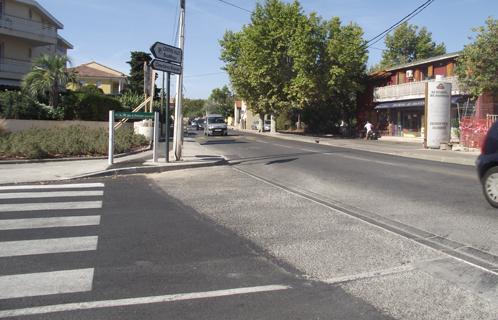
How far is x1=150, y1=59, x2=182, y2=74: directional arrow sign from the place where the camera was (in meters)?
15.0

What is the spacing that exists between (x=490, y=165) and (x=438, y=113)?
19.3m

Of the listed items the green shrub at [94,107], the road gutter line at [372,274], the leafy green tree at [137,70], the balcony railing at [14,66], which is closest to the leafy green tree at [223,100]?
the leafy green tree at [137,70]

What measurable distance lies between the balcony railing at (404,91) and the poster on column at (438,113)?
7354mm

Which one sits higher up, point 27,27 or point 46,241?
point 27,27

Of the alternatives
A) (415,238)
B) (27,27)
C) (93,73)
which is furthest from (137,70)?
(415,238)

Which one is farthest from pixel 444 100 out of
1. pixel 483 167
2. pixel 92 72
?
pixel 92 72

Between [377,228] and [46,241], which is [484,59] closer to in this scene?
[377,228]

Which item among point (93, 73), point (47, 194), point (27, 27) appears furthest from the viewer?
point (93, 73)

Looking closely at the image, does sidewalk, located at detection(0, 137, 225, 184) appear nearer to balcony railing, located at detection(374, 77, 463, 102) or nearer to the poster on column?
the poster on column

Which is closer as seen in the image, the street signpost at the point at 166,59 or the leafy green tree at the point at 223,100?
the street signpost at the point at 166,59

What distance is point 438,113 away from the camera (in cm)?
2684

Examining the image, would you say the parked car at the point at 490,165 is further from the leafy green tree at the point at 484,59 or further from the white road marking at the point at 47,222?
the leafy green tree at the point at 484,59

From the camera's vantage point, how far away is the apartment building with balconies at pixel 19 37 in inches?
1405

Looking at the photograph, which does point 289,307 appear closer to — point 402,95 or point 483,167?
point 483,167
